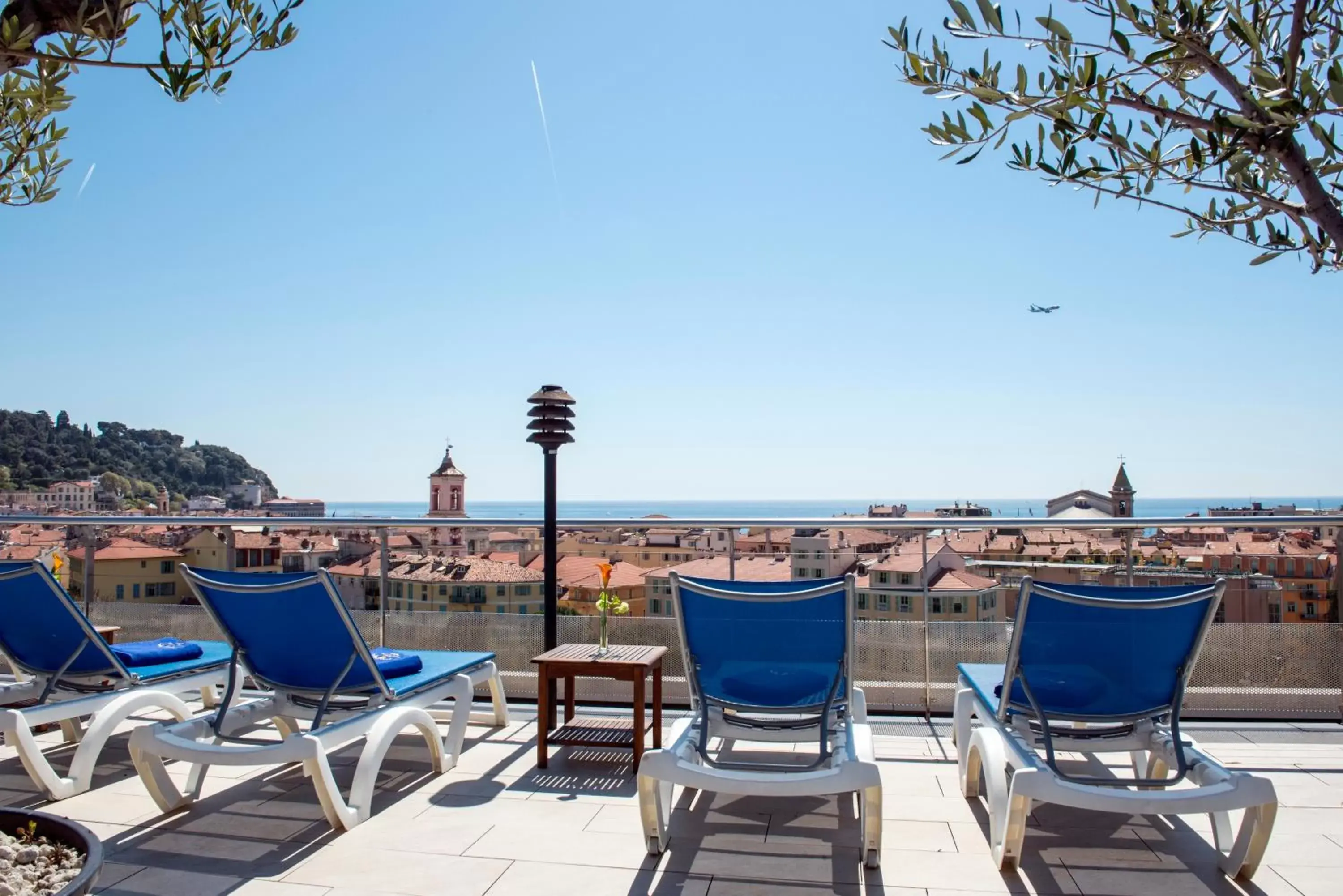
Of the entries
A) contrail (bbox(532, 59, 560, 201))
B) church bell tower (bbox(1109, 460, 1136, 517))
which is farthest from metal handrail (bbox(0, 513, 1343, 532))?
contrail (bbox(532, 59, 560, 201))

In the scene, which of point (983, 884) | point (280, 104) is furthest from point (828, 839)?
point (280, 104)

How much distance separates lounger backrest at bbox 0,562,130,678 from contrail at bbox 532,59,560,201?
25.5ft

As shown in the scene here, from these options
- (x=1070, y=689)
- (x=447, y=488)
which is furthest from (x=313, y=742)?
(x=447, y=488)

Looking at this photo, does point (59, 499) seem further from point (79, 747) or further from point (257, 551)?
point (79, 747)

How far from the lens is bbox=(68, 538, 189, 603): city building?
5.41 metres

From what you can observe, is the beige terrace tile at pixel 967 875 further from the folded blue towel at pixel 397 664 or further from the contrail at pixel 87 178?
the contrail at pixel 87 178

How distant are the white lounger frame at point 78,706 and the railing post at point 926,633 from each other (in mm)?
3587

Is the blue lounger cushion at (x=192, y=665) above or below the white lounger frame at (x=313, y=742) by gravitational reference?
above

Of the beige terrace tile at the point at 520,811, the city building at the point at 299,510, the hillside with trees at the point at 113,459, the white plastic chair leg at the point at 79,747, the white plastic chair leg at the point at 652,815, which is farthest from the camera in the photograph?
the hillside with trees at the point at 113,459

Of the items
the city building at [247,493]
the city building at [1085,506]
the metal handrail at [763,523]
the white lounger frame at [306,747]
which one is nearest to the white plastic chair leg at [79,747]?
the white lounger frame at [306,747]

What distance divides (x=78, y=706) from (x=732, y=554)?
10.1ft

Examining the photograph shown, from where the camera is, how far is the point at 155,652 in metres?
4.28

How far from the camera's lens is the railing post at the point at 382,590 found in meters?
5.25

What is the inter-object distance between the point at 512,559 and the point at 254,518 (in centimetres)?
160
